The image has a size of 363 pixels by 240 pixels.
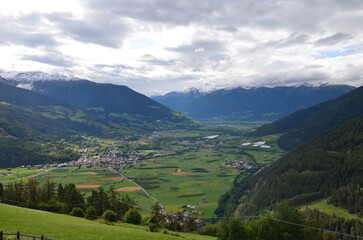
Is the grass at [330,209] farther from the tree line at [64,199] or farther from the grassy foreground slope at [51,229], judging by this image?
the grassy foreground slope at [51,229]

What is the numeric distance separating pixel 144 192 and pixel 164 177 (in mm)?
34671

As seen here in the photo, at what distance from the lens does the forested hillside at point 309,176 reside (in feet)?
377

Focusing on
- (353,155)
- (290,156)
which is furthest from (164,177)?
(353,155)

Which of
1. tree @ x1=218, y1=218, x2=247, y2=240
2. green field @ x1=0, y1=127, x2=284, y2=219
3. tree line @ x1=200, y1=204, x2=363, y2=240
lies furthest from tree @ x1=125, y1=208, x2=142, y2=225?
green field @ x1=0, y1=127, x2=284, y2=219

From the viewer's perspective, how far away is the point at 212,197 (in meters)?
130

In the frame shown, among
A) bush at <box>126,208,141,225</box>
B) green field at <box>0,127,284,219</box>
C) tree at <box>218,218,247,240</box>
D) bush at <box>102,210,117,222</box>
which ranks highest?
tree at <box>218,218,247,240</box>

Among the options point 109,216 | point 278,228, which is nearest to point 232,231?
point 278,228

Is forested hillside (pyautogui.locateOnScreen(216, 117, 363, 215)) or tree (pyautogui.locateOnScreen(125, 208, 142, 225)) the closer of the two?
tree (pyautogui.locateOnScreen(125, 208, 142, 225))

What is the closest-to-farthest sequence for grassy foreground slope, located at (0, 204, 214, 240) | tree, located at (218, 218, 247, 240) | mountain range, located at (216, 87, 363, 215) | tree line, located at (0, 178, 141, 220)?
grassy foreground slope, located at (0, 204, 214, 240), tree, located at (218, 218, 247, 240), tree line, located at (0, 178, 141, 220), mountain range, located at (216, 87, 363, 215)

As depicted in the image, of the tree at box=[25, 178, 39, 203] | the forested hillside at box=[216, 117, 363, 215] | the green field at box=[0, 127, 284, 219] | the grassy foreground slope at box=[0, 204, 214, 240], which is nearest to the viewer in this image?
the grassy foreground slope at box=[0, 204, 214, 240]

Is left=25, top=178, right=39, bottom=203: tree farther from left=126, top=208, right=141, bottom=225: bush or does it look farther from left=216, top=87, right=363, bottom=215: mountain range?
left=216, top=87, right=363, bottom=215: mountain range

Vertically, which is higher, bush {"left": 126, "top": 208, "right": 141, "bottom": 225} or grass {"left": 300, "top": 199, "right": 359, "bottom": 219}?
bush {"left": 126, "top": 208, "right": 141, "bottom": 225}

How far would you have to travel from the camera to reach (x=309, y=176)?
132500 millimetres

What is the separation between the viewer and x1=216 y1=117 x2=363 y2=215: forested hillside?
11500 centimetres
